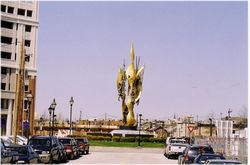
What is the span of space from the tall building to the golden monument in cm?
1387

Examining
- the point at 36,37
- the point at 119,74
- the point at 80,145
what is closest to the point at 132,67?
the point at 119,74

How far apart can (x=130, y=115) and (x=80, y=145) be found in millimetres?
47176

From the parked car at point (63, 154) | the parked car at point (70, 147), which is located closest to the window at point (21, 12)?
the parked car at point (70, 147)

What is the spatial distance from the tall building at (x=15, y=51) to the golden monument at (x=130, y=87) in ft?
45.5

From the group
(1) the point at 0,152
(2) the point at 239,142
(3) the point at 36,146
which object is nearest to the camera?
(1) the point at 0,152

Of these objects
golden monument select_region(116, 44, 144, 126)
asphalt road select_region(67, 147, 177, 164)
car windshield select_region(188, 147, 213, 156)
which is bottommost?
asphalt road select_region(67, 147, 177, 164)

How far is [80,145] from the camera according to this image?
46.5 meters

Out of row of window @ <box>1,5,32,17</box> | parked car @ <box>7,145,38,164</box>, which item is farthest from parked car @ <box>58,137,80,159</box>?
row of window @ <box>1,5,32,17</box>

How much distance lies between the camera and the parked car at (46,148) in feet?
102

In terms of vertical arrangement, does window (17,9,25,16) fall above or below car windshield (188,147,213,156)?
above

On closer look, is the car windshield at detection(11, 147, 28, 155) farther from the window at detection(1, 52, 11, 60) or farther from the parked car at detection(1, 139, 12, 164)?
the window at detection(1, 52, 11, 60)

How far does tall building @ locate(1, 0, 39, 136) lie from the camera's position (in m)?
86.9

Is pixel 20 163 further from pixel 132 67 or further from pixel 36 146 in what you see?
pixel 132 67

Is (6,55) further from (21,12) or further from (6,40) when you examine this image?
(21,12)
